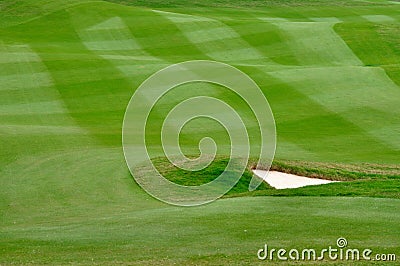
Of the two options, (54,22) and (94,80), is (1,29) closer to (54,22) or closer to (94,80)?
(54,22)

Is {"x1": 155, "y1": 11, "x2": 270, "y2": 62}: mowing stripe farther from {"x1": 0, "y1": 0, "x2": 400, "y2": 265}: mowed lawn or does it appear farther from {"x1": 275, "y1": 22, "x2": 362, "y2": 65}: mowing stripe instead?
{"x1": 275, "y1": 22, "x2": 362, "y2": 65}: mowing stripe

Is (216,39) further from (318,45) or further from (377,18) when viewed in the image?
(377,18)

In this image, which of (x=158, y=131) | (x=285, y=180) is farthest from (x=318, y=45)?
(x=285, y=180)

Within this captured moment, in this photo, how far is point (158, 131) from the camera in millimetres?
29422

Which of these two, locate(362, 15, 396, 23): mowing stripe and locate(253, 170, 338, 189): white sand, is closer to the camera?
locate(253, 170, 338, 189): white sand

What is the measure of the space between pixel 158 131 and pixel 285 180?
8.26m

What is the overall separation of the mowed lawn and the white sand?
1315 millimetres

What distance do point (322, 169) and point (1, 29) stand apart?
40357mm

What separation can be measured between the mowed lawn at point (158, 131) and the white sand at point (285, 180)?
1315 mm

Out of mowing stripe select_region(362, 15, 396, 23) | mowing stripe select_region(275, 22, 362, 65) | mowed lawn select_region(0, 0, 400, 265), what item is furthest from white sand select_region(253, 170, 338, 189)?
mowing stripe select_region(362, 15, 396, 23)

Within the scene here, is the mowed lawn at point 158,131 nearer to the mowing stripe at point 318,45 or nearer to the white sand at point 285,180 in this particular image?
the mowing stripe at point 318,45

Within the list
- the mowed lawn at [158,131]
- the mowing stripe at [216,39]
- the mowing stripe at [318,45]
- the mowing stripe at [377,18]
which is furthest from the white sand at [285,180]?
the mowing stripe at [377,18]

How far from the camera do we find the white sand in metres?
22.0

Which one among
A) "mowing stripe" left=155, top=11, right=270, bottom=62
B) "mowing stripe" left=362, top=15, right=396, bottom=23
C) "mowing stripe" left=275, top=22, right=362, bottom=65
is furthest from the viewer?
"mowing stripe" left=362, top=15, right=396, bottom=23
